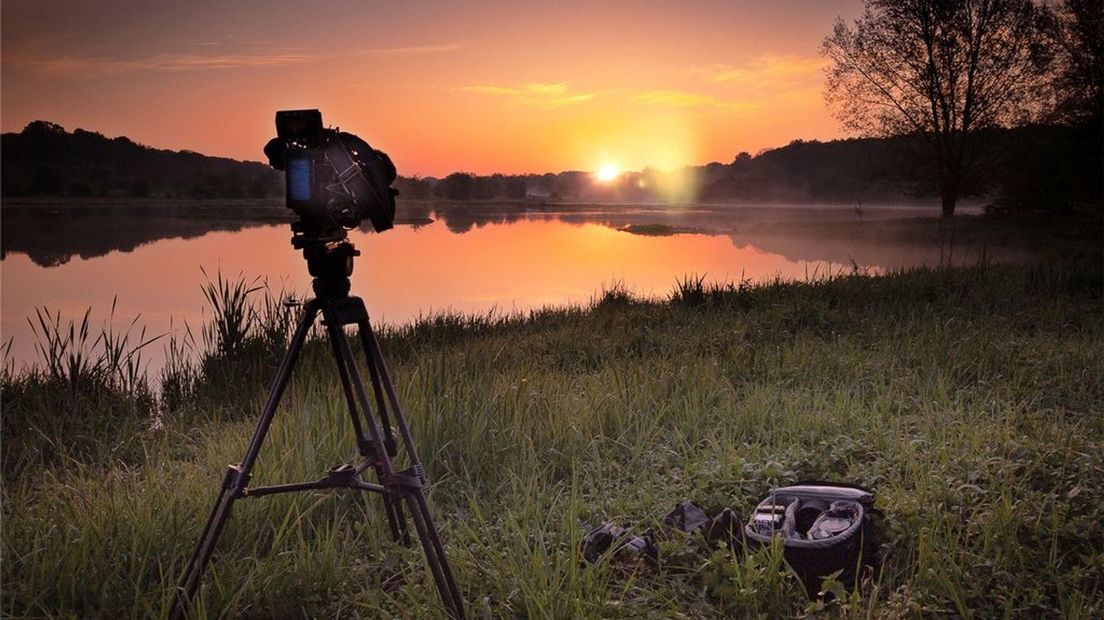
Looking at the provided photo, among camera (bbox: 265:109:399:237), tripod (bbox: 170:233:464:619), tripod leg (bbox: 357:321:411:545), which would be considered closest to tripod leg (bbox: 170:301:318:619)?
tripod (bbox: 170:233:464:619)

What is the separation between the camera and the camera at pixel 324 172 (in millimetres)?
2871

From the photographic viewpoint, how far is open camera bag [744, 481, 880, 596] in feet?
11.7

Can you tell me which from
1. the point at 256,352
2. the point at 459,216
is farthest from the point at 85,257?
the point at 459,216

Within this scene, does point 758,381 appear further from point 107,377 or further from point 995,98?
point 995,98

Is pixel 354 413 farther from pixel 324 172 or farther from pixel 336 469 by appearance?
pixel 324 172

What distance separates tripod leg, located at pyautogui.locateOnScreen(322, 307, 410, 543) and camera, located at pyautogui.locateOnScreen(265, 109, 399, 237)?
0.36 m

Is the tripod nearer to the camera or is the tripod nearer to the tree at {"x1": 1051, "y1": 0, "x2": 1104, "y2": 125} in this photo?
the camera

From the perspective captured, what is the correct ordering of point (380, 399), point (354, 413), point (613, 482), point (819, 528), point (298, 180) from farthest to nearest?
point (613, 482) → point (819, 528) → point (354, 413) → point (380, 399) → point (298, 180)

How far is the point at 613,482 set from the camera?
4.77 metres

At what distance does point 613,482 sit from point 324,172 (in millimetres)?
2771

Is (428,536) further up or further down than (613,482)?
further up

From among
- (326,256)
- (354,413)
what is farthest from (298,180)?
(354,413)

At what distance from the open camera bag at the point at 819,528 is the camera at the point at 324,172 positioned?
2314 millimetres

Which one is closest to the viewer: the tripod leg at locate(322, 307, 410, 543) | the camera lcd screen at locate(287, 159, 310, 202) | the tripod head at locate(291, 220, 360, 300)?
the camera lcd screen at locate(287, 159, 310, 202)
